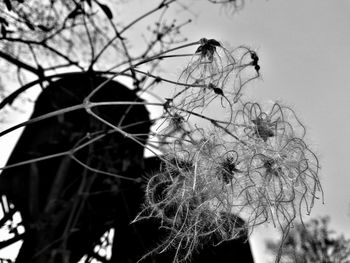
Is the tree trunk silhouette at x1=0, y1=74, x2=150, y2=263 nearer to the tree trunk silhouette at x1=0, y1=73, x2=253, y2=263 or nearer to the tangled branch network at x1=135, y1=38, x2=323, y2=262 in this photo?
the tree trunk silhouette at x1=0, y1=73, x2=253, y2=263

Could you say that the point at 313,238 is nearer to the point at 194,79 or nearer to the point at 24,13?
the point at 24,13

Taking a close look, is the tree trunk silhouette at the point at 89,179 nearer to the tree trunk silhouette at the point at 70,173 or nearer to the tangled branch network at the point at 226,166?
the tree trunk silhouette at the point at 70,173

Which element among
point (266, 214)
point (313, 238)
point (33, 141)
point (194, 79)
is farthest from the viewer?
point (313, 238)

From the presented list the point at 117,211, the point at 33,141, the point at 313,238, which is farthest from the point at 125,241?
the point at 313,238

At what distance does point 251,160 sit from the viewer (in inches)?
41.2

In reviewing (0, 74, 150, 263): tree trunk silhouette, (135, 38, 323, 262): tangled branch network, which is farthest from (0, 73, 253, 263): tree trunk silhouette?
(135, 38, 323, 262): tangled branch network

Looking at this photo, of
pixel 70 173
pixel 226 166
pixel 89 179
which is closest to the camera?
pixel 226 166

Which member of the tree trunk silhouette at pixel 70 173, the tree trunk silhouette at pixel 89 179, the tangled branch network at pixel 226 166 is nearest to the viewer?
the tangled branch network at pixel 226 166

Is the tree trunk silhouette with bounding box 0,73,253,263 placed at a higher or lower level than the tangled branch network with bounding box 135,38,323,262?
higher

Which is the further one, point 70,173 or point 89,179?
point 70,173

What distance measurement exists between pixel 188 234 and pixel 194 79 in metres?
0.44

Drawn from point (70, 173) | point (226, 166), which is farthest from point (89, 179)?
point (226, 166)

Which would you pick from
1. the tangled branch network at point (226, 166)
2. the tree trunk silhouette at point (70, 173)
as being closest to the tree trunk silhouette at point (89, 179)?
the tree trunk silhouette at point (70, 173)

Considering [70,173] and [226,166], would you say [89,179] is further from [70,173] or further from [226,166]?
[226,166]
